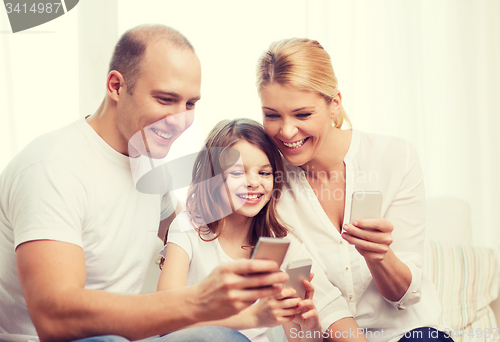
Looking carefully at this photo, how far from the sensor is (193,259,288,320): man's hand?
687 millimetres

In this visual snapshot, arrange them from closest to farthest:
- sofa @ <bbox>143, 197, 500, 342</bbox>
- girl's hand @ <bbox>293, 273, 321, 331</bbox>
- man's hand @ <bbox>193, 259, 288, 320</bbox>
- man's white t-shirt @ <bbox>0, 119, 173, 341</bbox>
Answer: man's hand @ <bbox>193, 259, 288, 320</bbox> < man's white t-shirt @ <bbox>0, 119, 173, 341</bbox> < girl's hand @ <bbox>293, 273, 321, 331</bbox> < sofa @ <bbox>143, 197, 500, 342</bbox>

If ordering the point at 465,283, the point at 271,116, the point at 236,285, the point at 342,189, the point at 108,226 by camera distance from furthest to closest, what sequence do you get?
the point at 465,283, the point at 342,189, the point at 271,116, the point at 108,226, the point at 236,285

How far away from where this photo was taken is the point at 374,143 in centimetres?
130

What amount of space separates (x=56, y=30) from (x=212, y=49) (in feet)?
2.15

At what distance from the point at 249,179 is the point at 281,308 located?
15.0 inches

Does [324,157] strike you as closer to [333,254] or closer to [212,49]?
[333,254]

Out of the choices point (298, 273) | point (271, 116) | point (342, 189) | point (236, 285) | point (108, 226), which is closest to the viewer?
point (236, 285)

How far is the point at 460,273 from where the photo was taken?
1651 mm

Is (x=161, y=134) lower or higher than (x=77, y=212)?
higher

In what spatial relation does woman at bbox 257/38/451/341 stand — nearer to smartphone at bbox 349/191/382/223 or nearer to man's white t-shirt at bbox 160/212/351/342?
man's white t-shirt at bbox 160/212/351/342

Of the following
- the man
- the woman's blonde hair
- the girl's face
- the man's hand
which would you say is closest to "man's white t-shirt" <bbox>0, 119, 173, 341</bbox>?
the man

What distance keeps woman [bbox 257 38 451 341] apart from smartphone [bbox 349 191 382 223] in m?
0.13

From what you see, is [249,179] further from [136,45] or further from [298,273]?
[136,45]

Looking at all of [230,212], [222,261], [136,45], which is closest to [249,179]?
[230,212]
